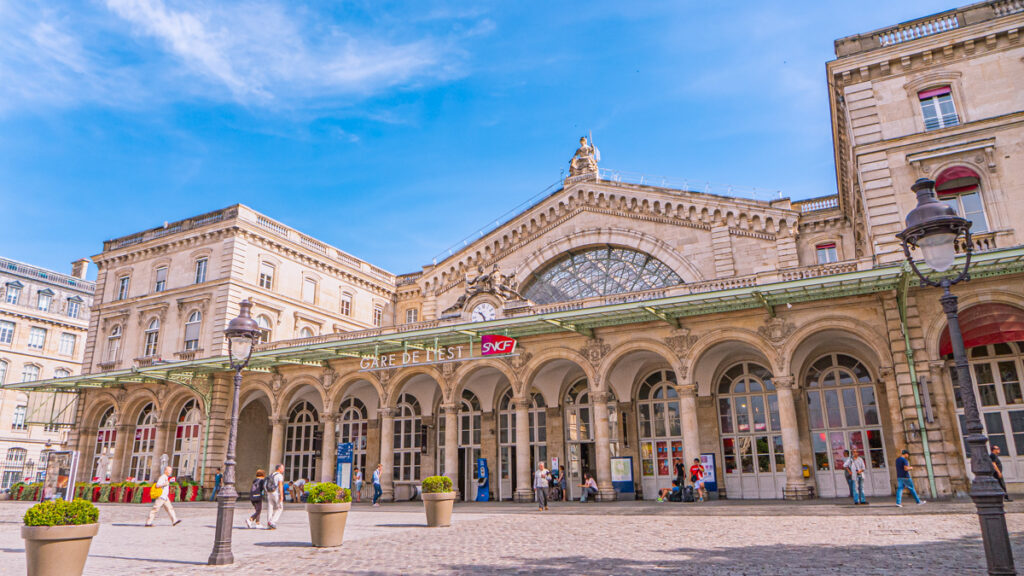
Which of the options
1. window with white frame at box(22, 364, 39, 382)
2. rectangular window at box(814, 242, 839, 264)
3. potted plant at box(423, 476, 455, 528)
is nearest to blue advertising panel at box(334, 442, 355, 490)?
potted plant at box(423, 476, 455, 528)

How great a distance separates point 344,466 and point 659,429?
554 inches

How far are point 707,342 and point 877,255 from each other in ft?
19.6

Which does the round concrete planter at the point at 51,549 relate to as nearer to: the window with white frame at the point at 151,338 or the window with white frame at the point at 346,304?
the window with white frame at the point at 151,338

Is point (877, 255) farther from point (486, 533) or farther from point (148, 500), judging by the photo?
point (148, 500)

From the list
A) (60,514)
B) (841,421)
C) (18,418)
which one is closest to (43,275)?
(18,418)

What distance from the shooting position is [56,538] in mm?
8781

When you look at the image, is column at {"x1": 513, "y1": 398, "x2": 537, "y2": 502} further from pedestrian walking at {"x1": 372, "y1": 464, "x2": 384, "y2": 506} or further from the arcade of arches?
pedestrian walking at {"x1": 372, "y1": 464, "x2": 384, "y2": 506}

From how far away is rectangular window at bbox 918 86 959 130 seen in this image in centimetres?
2122

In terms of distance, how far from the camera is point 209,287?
3447 centimetres

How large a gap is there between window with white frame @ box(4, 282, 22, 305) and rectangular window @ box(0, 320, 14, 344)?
171 cm

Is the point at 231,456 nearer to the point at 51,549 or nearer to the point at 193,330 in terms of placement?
the point at 51,549

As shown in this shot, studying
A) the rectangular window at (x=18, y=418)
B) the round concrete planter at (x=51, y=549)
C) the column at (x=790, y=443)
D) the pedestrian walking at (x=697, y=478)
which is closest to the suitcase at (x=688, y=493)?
the pedestrian walking at (x=697, y=478)

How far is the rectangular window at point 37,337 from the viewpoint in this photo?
51.1 m

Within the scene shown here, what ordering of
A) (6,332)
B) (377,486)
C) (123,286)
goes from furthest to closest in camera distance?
(6,332) → (123,286) → (377,486)
